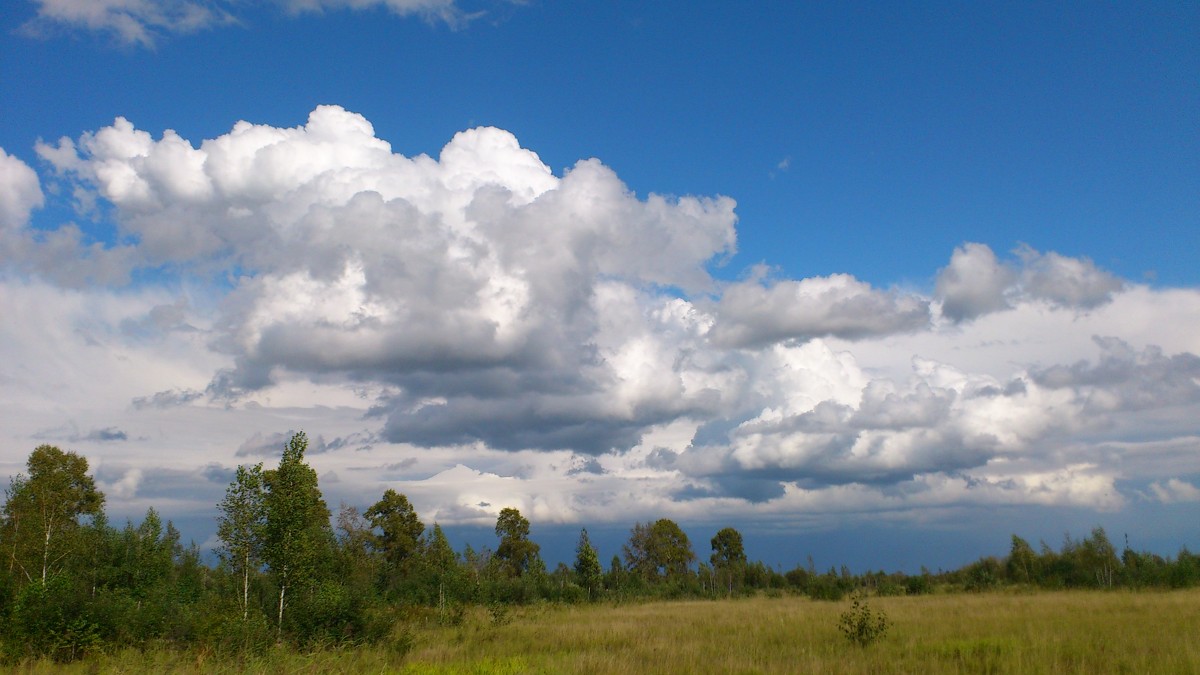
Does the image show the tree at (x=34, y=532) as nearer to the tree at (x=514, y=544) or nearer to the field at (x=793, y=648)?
the field at (x=793, y=648)

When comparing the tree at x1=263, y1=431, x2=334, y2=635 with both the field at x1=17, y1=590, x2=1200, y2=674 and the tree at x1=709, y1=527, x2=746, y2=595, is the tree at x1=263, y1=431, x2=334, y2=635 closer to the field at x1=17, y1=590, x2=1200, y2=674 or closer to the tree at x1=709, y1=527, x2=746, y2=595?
the field at x1=17, y1=590, x2=1200, y2=674

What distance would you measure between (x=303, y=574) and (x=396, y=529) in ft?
132

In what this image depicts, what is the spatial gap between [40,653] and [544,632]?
16.2m

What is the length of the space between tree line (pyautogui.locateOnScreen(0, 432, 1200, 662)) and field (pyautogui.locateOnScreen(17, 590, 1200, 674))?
2.44m

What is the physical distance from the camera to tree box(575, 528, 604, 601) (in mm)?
60750

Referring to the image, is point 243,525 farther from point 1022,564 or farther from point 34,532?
point 1022,564

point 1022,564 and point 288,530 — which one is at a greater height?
point 288,530

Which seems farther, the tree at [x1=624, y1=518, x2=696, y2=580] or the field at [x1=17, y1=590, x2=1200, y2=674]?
the tree at [x1=624, y1=518, x2=696, y2=580]

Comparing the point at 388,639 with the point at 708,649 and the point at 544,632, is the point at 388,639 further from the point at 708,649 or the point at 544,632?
the point at 708,649

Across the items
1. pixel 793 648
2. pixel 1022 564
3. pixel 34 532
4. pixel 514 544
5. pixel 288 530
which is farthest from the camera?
pixel 514 544

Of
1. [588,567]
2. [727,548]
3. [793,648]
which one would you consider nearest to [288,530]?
[793,648]

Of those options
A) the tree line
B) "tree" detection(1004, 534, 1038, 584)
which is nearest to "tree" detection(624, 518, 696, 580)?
the tree line

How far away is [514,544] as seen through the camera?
75.9 meters

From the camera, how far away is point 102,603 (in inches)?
951
